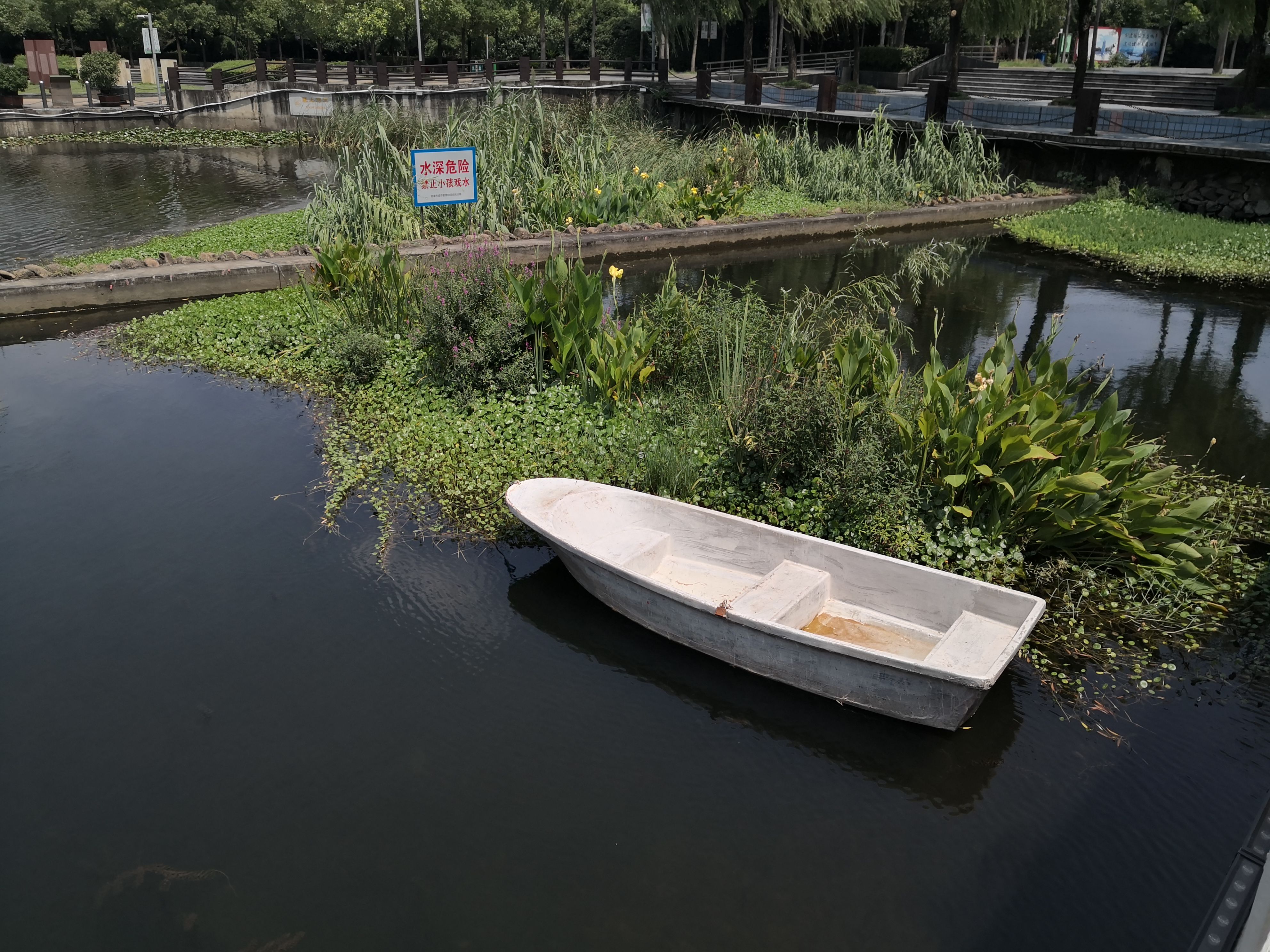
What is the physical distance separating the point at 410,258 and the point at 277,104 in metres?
26.5

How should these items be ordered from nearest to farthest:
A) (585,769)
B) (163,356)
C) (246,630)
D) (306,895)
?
(306,895) < (585,769) < (246,630) < (163,356)

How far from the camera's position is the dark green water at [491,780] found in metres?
4.08

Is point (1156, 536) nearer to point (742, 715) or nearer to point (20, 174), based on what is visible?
point (742, 715)

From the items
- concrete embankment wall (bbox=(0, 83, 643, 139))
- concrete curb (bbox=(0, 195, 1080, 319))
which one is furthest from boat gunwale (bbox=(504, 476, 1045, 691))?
concrete embankment wall (bbox=(0, 83, 643, 139))

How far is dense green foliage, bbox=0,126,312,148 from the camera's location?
30.2 meters

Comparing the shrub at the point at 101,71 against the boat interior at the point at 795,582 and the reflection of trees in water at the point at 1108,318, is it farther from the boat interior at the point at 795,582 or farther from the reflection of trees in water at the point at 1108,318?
the boat interior at the point at 795,582

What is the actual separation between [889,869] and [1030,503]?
2.73 meters

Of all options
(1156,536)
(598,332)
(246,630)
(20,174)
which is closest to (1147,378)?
(1156,536)

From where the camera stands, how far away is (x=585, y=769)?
4848 millimetres

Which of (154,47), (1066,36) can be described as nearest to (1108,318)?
(154,47)

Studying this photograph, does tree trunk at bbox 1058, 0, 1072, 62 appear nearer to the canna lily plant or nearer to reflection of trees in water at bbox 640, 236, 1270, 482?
reflection of trees in water at bbox 640, 236, 1270, 482

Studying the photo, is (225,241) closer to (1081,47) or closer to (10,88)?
(1081,47)

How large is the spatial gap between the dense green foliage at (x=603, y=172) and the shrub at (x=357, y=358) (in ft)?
9.23

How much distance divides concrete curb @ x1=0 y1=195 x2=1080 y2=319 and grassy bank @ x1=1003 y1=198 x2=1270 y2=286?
2.23 meters
